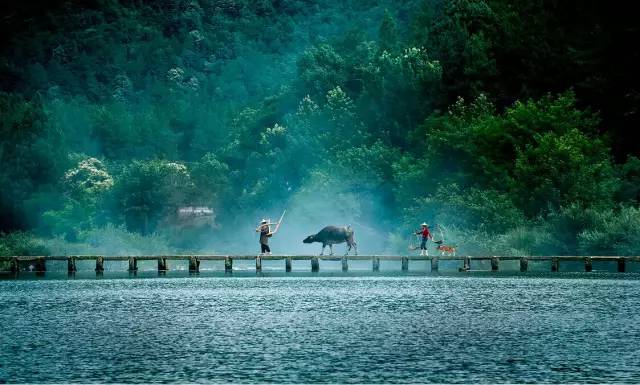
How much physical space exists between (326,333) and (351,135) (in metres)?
77.0

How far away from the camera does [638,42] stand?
8331 cm

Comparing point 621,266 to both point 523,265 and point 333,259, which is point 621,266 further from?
point 333,259

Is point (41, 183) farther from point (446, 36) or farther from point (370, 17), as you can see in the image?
point (370, 17)

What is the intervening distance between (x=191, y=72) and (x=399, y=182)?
289ft

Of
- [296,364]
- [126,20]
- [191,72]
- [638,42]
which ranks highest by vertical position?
[126,20]

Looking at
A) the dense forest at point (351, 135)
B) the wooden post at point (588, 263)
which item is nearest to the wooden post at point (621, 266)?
the wooden post at point (588, 263)

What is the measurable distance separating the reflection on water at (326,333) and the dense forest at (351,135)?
2058 centimetres

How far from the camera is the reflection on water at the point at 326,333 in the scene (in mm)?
Result: 24047

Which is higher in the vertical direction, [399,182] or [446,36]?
[446,36]

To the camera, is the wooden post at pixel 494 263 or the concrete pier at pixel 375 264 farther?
the concrete pier at pixel 375 264

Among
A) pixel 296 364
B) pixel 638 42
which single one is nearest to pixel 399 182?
pixel 638 42

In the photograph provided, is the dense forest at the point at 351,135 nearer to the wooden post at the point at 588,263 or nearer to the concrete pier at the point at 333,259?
the wooden post at the point at 588,263

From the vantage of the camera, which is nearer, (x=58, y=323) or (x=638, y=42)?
(x=58, y=323)

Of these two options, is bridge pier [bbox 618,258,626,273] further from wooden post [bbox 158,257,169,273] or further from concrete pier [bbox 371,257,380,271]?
wooden post [bbox 158,257,169,273]
